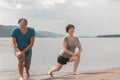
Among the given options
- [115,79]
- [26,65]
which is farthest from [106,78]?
[26,65]

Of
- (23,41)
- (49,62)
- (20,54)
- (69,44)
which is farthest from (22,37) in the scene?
(49,62)

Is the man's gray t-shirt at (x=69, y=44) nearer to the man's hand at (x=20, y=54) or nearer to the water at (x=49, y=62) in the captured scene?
the man's hand at (x=20, y=54)

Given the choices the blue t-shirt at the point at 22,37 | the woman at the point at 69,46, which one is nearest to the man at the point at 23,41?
the blue t-shirt at the point at 22,37

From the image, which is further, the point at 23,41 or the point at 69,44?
the point at 69,44

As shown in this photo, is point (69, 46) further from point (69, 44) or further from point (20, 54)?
point (20, 54)

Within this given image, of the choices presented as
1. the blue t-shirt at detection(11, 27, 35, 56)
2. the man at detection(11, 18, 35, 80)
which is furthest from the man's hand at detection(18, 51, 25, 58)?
the blue t-shirt at detection(11, 27, 35, 56)

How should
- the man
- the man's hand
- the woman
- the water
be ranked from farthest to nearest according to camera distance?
the water < the woman < the man < the man's hand

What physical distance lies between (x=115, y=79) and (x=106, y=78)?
0.37 m

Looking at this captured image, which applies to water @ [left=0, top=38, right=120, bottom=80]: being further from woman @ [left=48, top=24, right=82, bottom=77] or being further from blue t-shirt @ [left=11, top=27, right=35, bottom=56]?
blue t-shirt @ [left=11, top=27, right=35, bottom=56]

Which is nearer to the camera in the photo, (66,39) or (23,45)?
(23,45)

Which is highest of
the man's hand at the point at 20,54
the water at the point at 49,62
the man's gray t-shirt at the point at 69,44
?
the man's gray t-shirt at the point at 69,44

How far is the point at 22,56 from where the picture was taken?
501 inches

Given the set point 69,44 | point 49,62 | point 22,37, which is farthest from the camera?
point 49,62

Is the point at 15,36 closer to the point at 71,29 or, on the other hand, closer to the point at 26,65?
the point at 26,65
